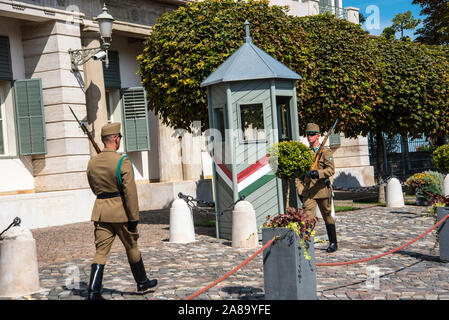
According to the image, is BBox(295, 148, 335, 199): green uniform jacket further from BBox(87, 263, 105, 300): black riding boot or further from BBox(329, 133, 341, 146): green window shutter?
BBox(329, 133, 341, 146): green window shutter

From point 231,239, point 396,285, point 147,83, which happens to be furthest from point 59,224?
point 396,285

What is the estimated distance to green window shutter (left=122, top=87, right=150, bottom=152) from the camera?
17.6 metres

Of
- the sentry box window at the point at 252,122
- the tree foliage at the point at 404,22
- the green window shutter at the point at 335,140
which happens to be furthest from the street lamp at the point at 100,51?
the tree foliage at the point at 404,22

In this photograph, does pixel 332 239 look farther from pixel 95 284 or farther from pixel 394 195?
pixel 394 195

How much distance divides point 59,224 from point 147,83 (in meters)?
3.94

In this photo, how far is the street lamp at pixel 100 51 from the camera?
14008mm

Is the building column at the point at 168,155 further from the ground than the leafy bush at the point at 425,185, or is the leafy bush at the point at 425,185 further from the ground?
the building column at the point at 168,155

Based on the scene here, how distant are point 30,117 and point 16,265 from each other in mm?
8503

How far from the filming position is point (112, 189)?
6.23 meters

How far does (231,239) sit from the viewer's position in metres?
10.4

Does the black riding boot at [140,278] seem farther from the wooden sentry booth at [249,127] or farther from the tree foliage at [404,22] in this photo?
the tree foliage at [404,22]

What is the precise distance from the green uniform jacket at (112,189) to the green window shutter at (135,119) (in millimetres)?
11307

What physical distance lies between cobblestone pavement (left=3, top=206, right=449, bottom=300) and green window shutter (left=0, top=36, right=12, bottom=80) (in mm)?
5145
